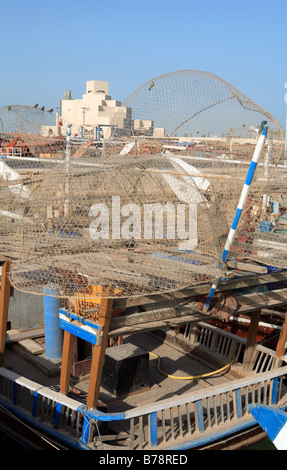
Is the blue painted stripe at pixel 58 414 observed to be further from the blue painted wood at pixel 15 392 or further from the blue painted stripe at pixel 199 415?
the blue painted stripe at pixel 199 415

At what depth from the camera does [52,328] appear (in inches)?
323

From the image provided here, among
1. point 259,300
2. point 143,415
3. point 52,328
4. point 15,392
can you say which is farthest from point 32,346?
point 259,300

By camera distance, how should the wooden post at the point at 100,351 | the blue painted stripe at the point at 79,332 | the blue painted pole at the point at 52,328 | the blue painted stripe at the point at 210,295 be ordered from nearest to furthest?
the wooden post at the point at 100,351
the blue painted stripe at the point at 79,332
the blue painted stripe at the point at 210,295
the blue painted pole at the point at 52,328

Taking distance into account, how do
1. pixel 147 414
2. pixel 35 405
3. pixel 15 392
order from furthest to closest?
1. pixel 15 392
2. pixel 35 405
3. pixel 147 414

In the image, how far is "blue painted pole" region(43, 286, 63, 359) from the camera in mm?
8086

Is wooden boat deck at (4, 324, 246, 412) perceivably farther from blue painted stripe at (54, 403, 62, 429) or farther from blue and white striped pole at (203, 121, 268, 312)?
blue and white striped pole at (203, 121, 268, 312)

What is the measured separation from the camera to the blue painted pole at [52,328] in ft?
26.5

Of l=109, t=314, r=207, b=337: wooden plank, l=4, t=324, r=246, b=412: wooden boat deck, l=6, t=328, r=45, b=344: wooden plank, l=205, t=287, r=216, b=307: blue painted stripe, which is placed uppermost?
l=205, t=287, r=216, b=307: blue painted stripe

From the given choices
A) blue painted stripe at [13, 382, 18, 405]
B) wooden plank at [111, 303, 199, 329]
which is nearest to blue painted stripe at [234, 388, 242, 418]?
wooden plank at [111, 303, 199, 329]

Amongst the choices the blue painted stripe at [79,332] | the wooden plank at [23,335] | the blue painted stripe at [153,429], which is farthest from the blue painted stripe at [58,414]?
the wooden plank at [23,335]

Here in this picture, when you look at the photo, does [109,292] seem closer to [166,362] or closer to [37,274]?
[37,274]

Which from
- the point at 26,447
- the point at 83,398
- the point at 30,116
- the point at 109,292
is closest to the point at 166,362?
the point at 83,398

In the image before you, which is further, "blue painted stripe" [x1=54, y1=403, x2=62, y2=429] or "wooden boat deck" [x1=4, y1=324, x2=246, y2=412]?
"wooden boat deck" [x1=4, y1=324, x2=246, y2=412]

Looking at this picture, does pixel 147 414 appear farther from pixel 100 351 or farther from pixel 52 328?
pixel 52 328
